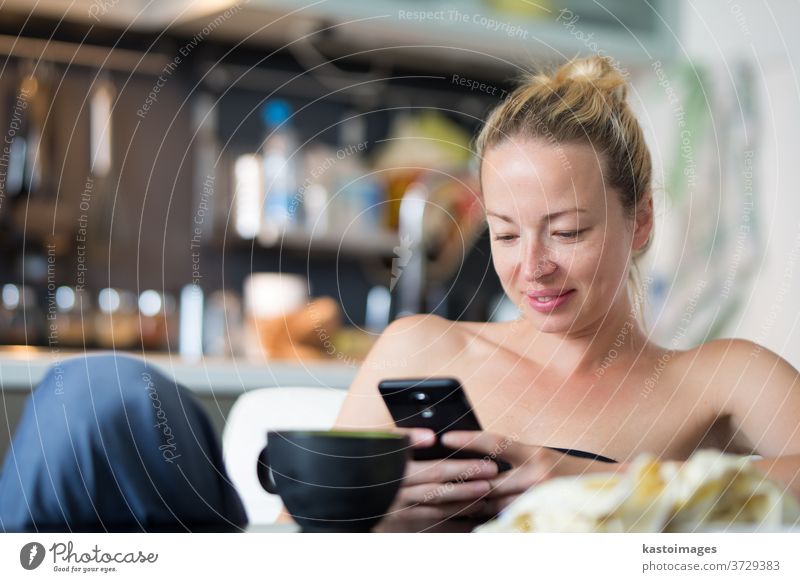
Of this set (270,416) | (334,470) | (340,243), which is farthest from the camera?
(340,243)

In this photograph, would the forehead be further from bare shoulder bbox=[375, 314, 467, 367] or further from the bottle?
the bottle

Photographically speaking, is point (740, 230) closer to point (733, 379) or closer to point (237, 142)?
point (733, 379)

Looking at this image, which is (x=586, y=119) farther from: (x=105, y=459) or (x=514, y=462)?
(x=105, y=459)

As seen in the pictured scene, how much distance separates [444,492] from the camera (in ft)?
1.56

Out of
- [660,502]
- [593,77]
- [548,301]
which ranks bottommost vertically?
[660,502]

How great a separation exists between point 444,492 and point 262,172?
0.74m

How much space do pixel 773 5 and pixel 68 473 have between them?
0.49 metres

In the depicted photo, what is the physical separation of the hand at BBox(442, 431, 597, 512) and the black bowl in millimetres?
51

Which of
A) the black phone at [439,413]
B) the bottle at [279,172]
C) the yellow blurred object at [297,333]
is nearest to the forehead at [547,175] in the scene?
the black phone at [439,413]

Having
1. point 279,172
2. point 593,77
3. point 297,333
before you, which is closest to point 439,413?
point 593,77

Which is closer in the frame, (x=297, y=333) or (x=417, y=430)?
(x=417, y=430)
